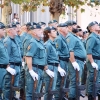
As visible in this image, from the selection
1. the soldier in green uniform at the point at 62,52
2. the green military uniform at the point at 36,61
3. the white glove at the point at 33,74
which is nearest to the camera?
the white glove at the point at 33,74

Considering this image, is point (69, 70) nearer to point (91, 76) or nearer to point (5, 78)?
point (91, 76)

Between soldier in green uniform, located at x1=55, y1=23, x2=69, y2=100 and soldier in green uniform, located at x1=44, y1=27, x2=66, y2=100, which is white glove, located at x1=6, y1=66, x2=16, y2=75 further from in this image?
soldier in green uniform, located at x1=55, y1=23, x2=69, y2=100

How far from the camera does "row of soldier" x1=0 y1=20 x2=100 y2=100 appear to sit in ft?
35.7

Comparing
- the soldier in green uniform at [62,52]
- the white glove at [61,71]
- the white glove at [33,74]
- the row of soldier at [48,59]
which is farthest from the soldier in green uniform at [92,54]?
the white glove at [33,74]

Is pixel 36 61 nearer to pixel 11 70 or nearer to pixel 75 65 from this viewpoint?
pixel 11 70

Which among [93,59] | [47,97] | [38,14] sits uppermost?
[38,14]

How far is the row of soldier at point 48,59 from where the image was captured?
428 inches

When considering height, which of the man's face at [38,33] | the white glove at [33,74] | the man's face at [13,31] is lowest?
the white glove at [33,74]

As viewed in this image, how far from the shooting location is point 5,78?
11789mm

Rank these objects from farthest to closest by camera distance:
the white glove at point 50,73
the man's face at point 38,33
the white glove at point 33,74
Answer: the white glove at point 50,73
the man's face at point 38,33
the white glove at point 33,74

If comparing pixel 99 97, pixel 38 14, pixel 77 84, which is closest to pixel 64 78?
pixel 77 84

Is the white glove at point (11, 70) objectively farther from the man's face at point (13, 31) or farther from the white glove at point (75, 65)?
the white glove at point (75, 65)

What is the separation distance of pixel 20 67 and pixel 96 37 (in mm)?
1973

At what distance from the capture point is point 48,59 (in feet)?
38.2
